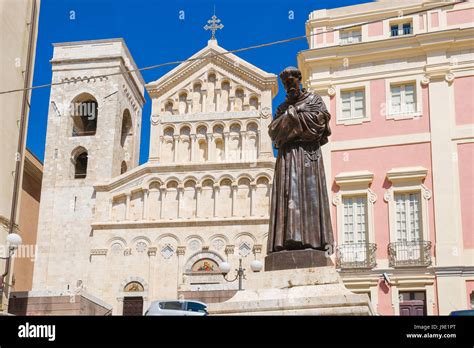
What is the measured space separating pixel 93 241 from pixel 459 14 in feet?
80.8

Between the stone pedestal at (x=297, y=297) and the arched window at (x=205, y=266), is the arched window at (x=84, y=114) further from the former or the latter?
the stone pedestal at (x=297, y=297)

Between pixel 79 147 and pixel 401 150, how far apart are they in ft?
90.6

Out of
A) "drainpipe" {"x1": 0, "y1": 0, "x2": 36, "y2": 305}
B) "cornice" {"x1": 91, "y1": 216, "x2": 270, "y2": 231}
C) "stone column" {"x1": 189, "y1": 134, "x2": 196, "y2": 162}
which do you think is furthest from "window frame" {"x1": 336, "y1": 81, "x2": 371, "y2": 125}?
"stone column" {"x1": 189, "y1": 134, "x2": 196, "y2": 162}

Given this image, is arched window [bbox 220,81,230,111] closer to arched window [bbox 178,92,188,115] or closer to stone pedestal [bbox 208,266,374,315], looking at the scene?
arched window [bbox 178,92,188,115]

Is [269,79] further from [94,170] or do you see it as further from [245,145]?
[94,170]

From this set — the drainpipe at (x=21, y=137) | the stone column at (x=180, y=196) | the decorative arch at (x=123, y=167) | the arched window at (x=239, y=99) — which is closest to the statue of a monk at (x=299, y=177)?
the drainpipe at (x=21, y=137)

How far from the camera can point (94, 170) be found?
45.0 metres

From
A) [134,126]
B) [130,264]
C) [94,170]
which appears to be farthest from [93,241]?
[134,126]

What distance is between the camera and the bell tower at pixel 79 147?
140 ft

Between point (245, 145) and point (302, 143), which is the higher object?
point (245, 145)

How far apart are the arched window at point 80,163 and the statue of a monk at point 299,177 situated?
1533 inches

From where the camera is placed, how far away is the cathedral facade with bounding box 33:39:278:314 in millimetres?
38438

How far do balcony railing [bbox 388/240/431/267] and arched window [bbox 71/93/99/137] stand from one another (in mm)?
29235
